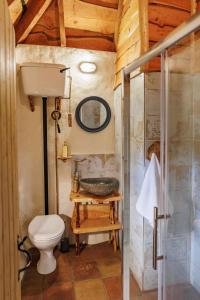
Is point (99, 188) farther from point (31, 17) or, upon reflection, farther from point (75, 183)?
point (31, 17)

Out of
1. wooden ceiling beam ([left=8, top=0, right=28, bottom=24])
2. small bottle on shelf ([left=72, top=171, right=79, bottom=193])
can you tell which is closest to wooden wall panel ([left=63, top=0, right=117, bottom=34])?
wooden ceiling beam ([left=8, top=0, right=28, bottom=24])

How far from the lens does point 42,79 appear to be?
2.58m

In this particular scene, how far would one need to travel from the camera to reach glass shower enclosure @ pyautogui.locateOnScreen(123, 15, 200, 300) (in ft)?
5.09

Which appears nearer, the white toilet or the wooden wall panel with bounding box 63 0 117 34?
the white toilet

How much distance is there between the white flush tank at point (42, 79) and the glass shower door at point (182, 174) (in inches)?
55.6

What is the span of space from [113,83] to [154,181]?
5.67 feet

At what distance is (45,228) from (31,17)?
90.1 inches

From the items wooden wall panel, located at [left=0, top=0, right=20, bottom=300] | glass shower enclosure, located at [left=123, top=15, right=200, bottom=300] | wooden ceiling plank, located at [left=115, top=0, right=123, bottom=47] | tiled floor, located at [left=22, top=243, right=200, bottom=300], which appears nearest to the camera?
wooden wall panel, located at [left=0, top=0, right=20, bottom=300]

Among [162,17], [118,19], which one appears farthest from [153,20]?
[118,19]

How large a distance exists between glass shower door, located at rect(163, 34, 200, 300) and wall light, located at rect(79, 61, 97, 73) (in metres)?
1.44

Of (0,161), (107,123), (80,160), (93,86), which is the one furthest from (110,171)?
(0,161)

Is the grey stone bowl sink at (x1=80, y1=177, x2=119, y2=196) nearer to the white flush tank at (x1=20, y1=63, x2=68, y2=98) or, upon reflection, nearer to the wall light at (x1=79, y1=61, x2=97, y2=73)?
the white flush tank at (x1=20, y1=63, x2=68, y2=98)

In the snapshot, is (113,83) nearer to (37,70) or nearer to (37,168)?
(37,70)

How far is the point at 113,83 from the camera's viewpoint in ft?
10.00
